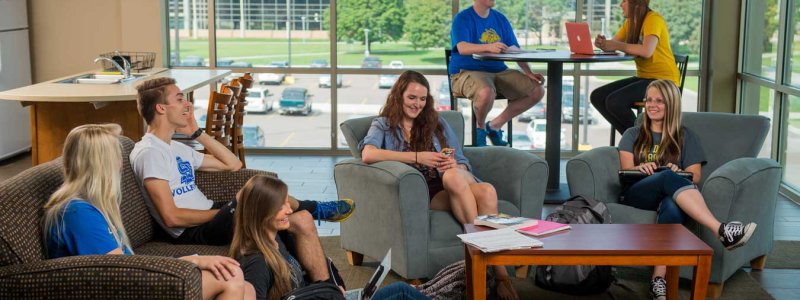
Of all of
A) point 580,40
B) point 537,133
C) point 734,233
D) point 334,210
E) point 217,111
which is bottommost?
point 537,133

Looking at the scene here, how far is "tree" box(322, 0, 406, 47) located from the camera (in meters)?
9.38

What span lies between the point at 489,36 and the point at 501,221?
3374mm

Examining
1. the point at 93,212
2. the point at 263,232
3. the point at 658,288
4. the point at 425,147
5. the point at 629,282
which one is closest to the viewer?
the point at 93,212

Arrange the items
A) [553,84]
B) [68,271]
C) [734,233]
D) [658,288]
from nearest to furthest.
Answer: [68,271]
[734,233]
[658,288]
[553,84]

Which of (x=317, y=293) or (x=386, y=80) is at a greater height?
(x=386, y=80)

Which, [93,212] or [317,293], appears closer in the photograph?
[93,212]

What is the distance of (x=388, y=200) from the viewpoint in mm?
5336

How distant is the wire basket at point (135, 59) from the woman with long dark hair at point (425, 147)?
2.94 metres

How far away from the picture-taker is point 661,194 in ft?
18.1

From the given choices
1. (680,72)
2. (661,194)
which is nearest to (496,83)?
(680,72)

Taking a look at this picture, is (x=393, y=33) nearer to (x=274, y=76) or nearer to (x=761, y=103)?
(x=274, y=76)

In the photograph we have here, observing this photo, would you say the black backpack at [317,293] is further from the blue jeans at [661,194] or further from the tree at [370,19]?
the tree at [370,19]

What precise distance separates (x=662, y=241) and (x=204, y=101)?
5.82m

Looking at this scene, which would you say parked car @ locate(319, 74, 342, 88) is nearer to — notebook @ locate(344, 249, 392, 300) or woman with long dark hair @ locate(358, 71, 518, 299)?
woman with long dark hair @ locate(358, 71, 518, 299)
